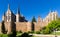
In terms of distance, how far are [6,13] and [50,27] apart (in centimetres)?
3064

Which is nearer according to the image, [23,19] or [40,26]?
→ [40,26]

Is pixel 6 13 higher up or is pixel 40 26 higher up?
pixel 6 13

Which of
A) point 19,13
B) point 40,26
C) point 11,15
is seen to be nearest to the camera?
point 40,26

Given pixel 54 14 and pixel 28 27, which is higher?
pixel 54 14

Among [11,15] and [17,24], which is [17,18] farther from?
[17,24]

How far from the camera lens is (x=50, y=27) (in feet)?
176

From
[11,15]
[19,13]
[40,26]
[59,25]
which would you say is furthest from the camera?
[19,13]

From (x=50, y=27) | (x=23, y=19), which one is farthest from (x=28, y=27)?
(x=23, y=19)

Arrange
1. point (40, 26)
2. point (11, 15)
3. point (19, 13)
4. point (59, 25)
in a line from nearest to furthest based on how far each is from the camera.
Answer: point (59, 25)
point (40, 26)
point (11, 15)
point (19, 13)

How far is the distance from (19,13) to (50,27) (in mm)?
34794

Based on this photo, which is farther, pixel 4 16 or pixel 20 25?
Result: pixel 4 16

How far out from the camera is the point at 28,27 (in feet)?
215

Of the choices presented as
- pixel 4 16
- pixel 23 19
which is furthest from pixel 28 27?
pixel 23 19

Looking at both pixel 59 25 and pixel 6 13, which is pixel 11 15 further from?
pixel 59 25
